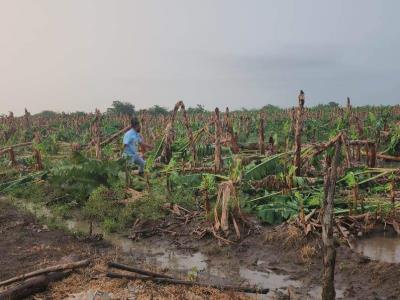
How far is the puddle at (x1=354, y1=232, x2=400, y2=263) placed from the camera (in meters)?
6.25

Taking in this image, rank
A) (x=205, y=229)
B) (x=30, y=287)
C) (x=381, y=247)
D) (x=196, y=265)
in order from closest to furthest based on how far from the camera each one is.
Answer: (x=30, y=287)
(x=196, y=265)
(x=381, y=247)
(x=205, y=229)

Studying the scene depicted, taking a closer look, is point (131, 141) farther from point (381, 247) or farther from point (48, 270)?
point (381, 247)

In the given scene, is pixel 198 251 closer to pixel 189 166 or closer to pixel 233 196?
pixel 233 196

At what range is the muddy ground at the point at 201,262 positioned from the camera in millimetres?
5195

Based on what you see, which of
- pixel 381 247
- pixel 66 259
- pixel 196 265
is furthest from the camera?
pixel 381 247

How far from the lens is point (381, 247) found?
6.57 metres

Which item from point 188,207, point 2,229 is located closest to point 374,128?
point 188,207

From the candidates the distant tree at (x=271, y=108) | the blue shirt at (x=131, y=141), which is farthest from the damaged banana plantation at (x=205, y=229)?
the distant tree at (x=271, y=108)

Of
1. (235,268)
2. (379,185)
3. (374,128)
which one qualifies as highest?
(374,128)

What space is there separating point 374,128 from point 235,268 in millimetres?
10618

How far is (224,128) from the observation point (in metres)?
15.0

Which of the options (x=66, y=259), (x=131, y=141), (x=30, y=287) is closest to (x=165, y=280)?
(x=30, y=287)

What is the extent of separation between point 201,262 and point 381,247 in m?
2.42

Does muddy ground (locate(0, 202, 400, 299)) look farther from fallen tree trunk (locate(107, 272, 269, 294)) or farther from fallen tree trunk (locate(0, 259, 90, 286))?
fallen tree trunk (locate(0, 259, 90, 286))
